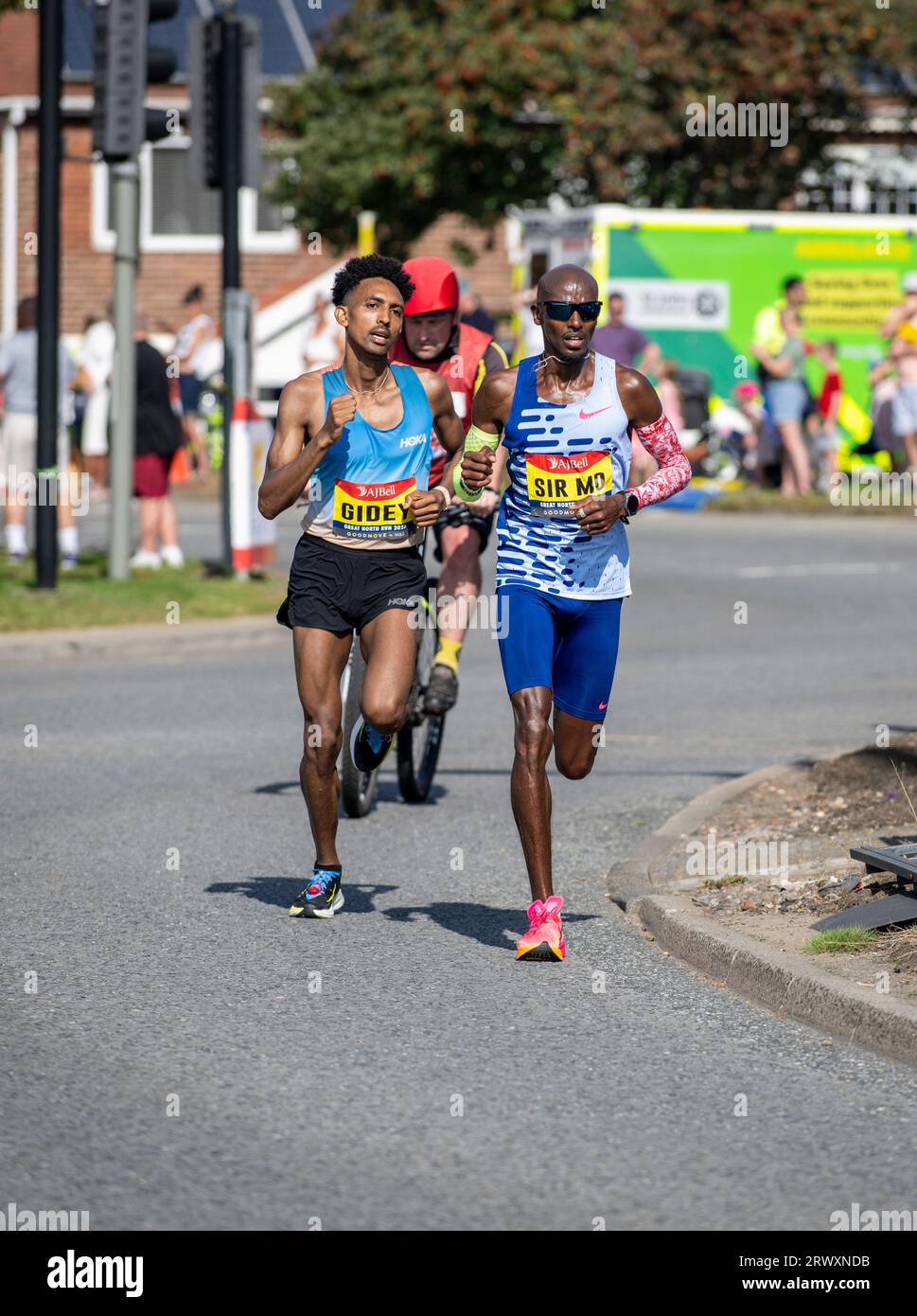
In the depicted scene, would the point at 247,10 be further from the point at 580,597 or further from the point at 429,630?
the point at 580,597

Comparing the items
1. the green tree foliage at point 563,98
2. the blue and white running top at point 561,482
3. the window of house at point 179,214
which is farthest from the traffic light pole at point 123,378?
the window of house at point 179,214

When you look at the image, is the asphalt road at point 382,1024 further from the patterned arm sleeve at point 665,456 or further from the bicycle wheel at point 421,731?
the patterned arm sleeve at point 665,456

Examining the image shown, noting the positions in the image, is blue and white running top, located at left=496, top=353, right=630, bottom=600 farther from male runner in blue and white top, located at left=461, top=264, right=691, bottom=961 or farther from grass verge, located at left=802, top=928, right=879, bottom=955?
grass verge, located at left=802, top=928, right=879, bottom=955

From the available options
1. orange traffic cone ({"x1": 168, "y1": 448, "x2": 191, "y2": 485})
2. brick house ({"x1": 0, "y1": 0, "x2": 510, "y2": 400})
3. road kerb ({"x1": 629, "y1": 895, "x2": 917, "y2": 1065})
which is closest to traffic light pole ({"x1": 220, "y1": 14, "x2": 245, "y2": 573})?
road kerb ({"x1": 629, "y1": 895, "x2": 917, "y2": 1065})

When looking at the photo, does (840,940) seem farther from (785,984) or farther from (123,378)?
(123,378)

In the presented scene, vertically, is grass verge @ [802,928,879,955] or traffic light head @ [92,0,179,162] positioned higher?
traffic light head @ [92,0,179,162]

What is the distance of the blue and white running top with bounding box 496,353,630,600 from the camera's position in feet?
23.2

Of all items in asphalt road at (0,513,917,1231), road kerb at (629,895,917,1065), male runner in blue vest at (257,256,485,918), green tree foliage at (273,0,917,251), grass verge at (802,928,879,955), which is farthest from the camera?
green tree foliage at (273,0,917,251)

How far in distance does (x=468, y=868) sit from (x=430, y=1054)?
258 cm

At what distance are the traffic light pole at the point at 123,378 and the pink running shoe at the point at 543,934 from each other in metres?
10.4

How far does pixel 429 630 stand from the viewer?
9742 millimetres

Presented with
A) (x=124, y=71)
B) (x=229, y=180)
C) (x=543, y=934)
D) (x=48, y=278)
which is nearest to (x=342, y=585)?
(x=543, y=934)

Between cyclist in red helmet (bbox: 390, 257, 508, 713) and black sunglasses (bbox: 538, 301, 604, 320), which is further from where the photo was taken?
cyclist in red helmet (bbox: 390, 257, 508, 713)

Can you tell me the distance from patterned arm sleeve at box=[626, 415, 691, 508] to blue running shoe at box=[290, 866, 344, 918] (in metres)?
1.57
